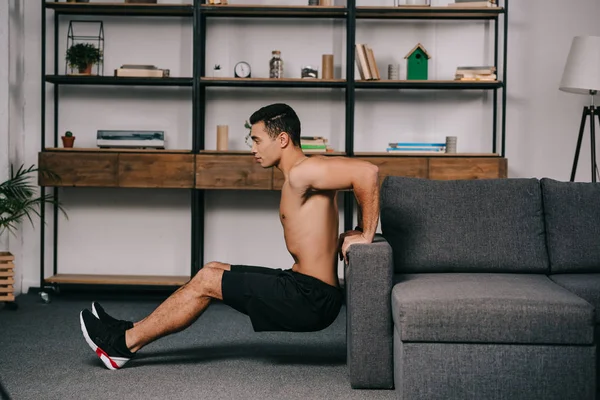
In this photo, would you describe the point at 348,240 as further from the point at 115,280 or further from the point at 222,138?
the point at 115,280

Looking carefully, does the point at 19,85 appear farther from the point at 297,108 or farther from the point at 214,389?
the point at 214,389

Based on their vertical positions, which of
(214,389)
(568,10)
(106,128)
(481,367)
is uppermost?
(568,10)

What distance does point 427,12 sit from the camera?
4.87m

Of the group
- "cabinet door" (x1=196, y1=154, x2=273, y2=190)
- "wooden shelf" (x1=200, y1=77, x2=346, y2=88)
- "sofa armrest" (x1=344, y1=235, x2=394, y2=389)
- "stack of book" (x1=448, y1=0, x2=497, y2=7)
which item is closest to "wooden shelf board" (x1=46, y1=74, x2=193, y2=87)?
"wooden shelf" (x1=200, y1=77, x2=346, y2=88)

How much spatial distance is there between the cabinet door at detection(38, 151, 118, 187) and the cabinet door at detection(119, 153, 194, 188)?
0.07m

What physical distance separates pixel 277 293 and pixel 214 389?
0.45m

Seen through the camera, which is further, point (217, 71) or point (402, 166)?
point (217, 71)

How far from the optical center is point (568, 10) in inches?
202

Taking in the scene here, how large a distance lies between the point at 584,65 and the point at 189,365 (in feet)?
10.1

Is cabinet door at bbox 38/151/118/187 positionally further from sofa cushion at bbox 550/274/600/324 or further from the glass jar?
sofa cushion at bbox 550/274/600/324

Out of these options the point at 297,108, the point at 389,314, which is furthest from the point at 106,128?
the point at 389,314

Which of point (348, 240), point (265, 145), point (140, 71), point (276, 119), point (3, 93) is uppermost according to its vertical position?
point (140, 71)

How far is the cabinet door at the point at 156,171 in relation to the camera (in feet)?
15.4

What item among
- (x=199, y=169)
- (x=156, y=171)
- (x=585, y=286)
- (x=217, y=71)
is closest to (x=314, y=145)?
(x=199, y=169)
